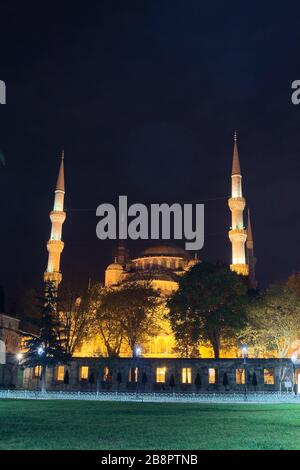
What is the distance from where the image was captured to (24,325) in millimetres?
69812

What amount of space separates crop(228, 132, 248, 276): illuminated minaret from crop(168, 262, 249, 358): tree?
14710 mm

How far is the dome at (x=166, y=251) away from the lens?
84.9 metres

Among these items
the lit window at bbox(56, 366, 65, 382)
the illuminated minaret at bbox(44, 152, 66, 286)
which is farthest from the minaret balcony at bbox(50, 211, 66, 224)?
the lit window at bbox(56, 366, 65, 382)

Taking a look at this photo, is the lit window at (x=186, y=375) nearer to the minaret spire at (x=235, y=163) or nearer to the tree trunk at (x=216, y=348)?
the tree trunk at (x=216, y=348)

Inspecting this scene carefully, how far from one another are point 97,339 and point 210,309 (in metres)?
17.3

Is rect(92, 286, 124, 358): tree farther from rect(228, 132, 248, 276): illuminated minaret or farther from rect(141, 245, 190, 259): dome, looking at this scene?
rect(141, 245, 190, 259): dome

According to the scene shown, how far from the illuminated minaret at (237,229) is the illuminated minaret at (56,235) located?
70.0 ft

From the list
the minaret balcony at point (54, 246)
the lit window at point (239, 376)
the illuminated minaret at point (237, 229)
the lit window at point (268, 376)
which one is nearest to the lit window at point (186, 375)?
the lit window at point (239, 376)

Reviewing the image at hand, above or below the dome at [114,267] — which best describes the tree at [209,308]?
below

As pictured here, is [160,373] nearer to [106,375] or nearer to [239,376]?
[106,375]

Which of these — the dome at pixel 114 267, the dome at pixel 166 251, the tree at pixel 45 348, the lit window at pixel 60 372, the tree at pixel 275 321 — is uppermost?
the dome at pixel 166 251

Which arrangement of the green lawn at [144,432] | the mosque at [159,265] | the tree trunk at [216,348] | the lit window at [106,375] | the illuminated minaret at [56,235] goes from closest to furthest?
1. the green lawn at [144,432]
2. the tree trunk at [216,348]
3. the lit window at [106,375]
4. the mosque at [159,265]
5. the illuminated minaret at [56,235]

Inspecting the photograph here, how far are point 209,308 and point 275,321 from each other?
223 inches
